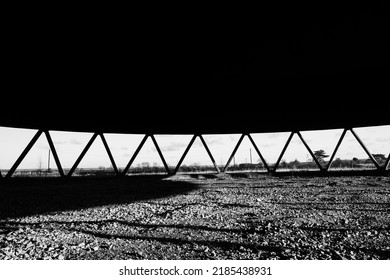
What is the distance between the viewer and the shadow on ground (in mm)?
8641

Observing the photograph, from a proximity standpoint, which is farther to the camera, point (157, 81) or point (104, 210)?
point (157, 81)

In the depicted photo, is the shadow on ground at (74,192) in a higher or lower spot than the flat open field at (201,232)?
higher

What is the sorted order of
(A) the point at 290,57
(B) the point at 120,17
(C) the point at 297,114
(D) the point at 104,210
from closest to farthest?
(B) the point at 120,17
(A) the point at 290,57
(D) the point at 104,210
(C) the point at 297,114

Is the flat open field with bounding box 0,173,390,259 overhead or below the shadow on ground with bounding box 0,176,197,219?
below

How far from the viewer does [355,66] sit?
25.8 feet

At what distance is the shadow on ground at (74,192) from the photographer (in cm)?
864

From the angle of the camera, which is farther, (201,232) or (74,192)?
(74,192)

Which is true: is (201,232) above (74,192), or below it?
below

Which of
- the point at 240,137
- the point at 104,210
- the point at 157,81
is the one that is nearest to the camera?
the point at 104,210

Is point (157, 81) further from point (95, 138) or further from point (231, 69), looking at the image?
point (95, 138)

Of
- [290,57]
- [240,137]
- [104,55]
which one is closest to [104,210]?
[104,55]

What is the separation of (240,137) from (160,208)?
555 inches

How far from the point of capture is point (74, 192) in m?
12.9

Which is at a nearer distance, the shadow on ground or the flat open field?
the flat open field
